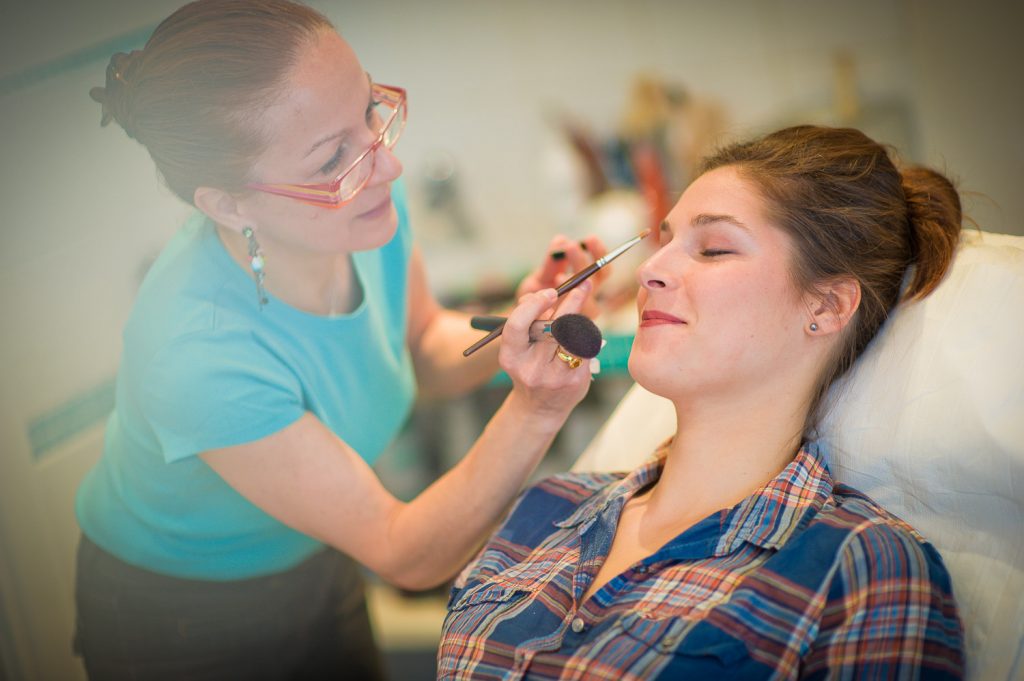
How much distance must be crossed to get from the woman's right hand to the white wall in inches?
16.4

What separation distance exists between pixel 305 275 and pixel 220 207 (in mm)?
137

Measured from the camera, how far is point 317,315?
1.10m

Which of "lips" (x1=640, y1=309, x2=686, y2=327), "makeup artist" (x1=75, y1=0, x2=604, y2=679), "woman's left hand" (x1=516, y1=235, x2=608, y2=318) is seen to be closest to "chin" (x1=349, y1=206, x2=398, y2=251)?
"makeup artist" (x1=75, y1=0, x2=604, y2=679)

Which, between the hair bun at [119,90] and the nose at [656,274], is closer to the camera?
the hair bun at [119,90]

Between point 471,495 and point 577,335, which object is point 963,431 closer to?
point 577,335

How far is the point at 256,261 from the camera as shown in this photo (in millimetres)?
998

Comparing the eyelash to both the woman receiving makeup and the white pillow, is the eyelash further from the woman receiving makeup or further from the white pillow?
the white pillow

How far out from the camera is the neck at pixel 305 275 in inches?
40.1

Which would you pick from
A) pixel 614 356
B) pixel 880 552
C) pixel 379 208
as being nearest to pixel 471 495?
pixel 379 208

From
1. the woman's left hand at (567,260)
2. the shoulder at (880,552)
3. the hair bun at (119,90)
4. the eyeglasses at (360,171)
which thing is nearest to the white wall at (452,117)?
the hair bun at (119,90)

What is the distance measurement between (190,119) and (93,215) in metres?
0.19

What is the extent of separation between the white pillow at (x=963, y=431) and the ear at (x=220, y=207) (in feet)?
2.63

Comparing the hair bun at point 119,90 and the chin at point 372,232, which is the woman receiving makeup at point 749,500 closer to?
the chin at point 372,232

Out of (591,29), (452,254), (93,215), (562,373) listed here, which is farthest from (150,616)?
(591,29)
